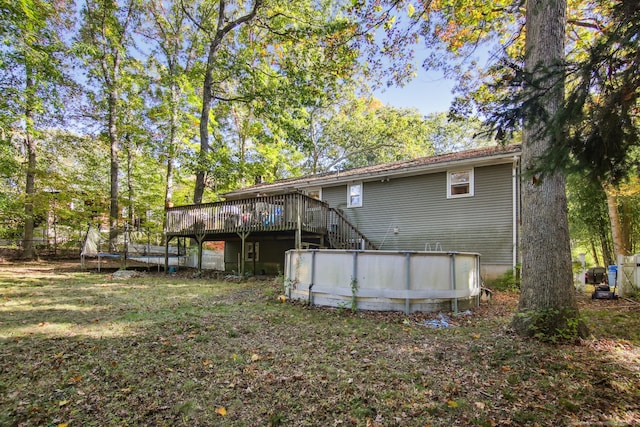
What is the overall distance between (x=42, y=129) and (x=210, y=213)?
13.3 meters

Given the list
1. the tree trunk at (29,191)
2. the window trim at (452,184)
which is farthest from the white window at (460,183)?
the tree trunk at (29,191)

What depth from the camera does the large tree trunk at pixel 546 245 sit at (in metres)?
4.75

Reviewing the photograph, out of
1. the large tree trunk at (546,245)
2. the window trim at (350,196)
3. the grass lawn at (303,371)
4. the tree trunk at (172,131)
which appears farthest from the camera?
the tree trunk at (172,131)

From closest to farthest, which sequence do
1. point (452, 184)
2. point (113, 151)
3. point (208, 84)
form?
point (452, 184) → point (208, 84) → point (113, 151)

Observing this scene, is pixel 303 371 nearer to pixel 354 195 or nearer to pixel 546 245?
pixel 546 245

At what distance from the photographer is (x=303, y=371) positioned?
373cm

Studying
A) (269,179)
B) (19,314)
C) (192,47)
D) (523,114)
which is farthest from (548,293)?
(192,47)

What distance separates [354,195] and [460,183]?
437 cm

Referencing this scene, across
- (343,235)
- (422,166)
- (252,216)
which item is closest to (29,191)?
(252,216)

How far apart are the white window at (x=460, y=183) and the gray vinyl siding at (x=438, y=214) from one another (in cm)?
16

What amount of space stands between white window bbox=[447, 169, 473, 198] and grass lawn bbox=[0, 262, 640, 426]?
19.1 ft

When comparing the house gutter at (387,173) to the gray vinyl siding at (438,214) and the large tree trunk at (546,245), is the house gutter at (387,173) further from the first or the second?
the large tree trunk at (546,245)

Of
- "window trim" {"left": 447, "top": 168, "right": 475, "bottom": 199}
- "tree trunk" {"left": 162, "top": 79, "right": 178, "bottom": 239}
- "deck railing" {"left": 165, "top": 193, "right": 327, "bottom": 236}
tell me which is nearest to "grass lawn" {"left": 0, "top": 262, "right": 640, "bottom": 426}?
"deck railing" {"left": 165, "top": 193, "right": 327, "bottom": 236}

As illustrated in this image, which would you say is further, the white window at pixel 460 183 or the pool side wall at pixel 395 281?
the white window at pixel 460 183
